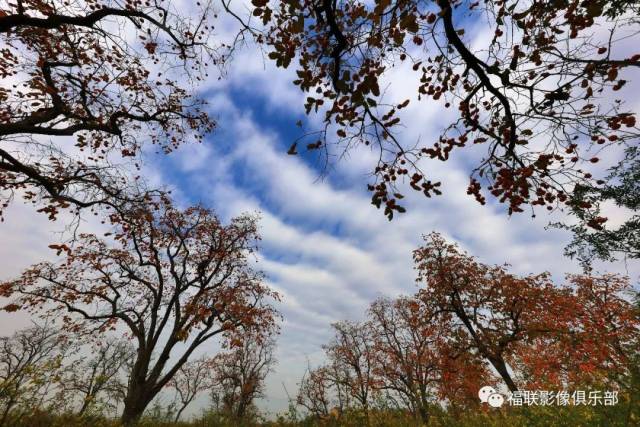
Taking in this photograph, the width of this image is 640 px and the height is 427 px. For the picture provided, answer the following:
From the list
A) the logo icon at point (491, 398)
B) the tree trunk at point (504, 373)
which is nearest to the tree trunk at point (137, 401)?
the logo icon at point (491, 398)

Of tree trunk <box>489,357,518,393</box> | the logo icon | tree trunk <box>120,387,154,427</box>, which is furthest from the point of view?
tree trunk <box>489,357,518,393</box>

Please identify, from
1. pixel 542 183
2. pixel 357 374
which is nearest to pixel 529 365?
pixel 357 374

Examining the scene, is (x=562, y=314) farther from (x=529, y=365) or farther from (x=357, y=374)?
(x=357, y=374)

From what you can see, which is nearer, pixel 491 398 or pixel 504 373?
pixel 491 398

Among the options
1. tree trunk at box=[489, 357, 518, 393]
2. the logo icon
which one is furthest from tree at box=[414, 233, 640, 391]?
the logo icon

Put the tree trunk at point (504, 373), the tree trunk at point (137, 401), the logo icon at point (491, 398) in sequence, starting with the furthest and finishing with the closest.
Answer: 1. the tree trunk at point (504, 373)
2. the tree trunk at point (137, 401)
3. the logo icon at point (491, 398)

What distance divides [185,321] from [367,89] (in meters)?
15.5

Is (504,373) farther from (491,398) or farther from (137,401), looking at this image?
(137,401)

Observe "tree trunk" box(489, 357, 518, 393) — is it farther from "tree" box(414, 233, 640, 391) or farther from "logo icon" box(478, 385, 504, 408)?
"logo icon" box(478, 385, 504, 408)

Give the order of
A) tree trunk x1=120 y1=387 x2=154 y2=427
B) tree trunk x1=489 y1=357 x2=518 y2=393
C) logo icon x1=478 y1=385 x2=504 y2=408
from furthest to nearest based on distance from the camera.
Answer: tree trunk x1=489 y1=357 x2=518 y2=393
tree trunk x1=120 y1=387 x2=154 y2=427
logo icon x1=478 y1=385 x2=504 y2=408

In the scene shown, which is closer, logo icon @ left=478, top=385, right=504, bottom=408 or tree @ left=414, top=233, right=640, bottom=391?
logo icon @ left=478, top=385, right=504, bottom=408

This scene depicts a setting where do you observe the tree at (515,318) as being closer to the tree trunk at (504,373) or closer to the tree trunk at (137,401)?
the tree trunk at (504,373)

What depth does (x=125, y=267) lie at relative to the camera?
15.5 metres

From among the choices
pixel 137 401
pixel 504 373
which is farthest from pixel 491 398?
pixel 137 401
